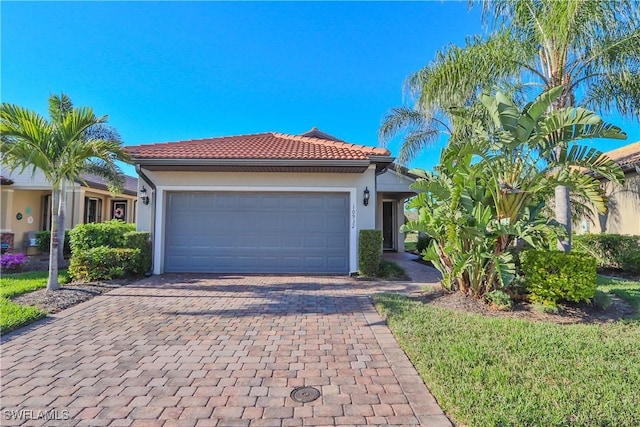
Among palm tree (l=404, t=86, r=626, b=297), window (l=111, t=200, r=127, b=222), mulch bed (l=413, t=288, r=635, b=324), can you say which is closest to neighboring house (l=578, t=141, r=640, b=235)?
mulch bed (l=413, t=288, r=635, b=324)

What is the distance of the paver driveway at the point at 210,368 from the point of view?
9.41 ft

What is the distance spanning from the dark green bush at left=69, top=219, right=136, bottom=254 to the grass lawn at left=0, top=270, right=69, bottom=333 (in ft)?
3.26

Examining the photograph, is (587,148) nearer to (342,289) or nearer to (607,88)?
(607,88)

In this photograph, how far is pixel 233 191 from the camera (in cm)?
1009

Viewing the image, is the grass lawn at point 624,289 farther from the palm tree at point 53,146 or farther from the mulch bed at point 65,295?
the palm tree at point 53,146

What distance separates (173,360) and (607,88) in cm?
1125

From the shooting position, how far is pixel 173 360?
393 centimetres

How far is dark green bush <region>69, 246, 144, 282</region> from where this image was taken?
27.2 ft

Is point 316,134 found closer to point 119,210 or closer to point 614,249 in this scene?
point 614,249

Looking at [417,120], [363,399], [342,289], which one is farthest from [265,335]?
[417,120]

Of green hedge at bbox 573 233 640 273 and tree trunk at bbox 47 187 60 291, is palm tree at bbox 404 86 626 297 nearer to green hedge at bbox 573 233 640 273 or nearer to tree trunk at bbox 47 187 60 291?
green hedge at bbox 573 233 640 273

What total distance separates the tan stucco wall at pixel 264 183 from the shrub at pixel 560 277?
4789 mm

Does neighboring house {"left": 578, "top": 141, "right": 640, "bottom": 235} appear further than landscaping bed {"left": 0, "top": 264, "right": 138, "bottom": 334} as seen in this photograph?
Yes

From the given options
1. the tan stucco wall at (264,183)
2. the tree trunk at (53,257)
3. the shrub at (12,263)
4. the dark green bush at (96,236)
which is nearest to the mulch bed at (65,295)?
the tree trunk at (53,257)
